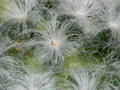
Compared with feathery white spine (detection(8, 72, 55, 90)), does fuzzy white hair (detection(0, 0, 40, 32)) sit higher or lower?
higher

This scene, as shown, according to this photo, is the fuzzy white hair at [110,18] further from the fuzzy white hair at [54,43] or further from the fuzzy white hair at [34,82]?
the fuzzy white hair at [34,82]

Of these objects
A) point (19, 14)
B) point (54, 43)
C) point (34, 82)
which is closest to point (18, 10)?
point (19, 14)

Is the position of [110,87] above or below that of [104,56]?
below

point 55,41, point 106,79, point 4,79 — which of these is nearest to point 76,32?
point 55,41

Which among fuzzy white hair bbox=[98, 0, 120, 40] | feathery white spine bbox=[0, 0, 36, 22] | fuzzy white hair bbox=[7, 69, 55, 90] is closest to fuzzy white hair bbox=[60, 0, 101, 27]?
fuzzy white hair bbox=[98, 0, 120, 40]

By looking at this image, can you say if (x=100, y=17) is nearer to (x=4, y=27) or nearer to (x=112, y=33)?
(x=112, y=33)

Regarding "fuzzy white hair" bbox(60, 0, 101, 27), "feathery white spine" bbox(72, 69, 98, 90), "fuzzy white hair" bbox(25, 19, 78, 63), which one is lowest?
"feathery white spine" bbox(72, 69, 98, 90)

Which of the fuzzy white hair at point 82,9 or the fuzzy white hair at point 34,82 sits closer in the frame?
the fuzzy white hair at point 34,82

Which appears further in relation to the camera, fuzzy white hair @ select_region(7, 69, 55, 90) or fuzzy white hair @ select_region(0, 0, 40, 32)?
fuzzy white hair @ select_region(0, 0, 40, 32)

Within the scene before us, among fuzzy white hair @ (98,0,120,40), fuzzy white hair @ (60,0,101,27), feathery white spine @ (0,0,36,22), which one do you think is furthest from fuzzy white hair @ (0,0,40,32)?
fuzzy white hair @ (98,0,120,40)

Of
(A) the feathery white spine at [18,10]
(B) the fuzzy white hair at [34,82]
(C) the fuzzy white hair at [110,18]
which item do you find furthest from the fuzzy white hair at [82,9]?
(B) the fuzzy white hair at [34,82]

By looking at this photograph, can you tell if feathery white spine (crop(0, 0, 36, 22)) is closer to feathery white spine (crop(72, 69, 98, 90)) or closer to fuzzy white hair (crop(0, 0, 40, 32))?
fuzzy white hair (crop(0, 0, 40, 32))
